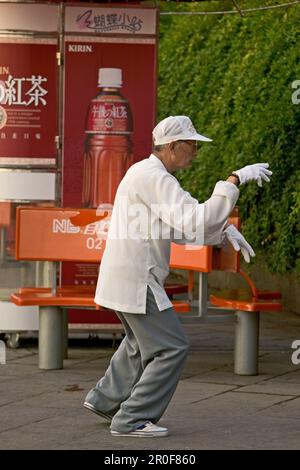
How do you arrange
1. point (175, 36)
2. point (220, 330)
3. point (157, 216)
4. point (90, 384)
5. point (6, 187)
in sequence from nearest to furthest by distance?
point (157, 216)
point (90, 384)
point (6, 187)
point (220, 330)
point (175, 36)

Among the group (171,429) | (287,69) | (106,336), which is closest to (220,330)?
(106,336)

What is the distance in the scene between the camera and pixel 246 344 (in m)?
9.98

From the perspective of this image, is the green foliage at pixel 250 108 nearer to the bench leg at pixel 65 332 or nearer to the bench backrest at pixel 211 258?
the bench backrest at pixel 211 258

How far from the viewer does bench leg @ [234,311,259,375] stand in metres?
9.95

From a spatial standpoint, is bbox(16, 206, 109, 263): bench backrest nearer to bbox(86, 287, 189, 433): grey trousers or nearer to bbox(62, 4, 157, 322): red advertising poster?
bbox(62, 4, 157, 322): red advertising poster

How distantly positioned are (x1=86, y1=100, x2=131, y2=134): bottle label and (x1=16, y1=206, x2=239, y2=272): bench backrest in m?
0.79

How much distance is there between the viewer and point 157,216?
7.64 metres

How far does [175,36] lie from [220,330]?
5327mm

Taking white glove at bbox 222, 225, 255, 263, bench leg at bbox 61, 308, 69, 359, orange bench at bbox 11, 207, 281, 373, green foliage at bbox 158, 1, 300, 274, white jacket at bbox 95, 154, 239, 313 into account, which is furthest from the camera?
green foliage at bbox 158, 1, 300, 274

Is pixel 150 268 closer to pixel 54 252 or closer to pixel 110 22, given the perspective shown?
pixel 54 252

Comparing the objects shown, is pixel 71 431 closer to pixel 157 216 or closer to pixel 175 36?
pixel 157 216

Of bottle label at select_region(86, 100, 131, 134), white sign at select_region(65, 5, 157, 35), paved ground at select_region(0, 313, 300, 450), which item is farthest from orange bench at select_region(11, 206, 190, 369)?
white sign at select_region(65, 5, 157, 35)

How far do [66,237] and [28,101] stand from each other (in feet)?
4.07

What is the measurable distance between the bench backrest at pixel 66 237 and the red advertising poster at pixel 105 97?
0.56 meters
